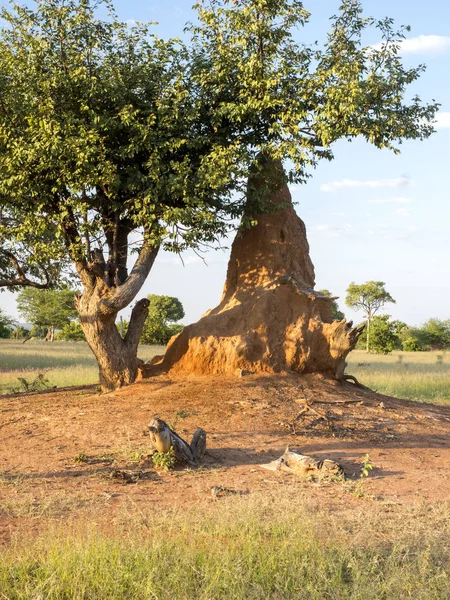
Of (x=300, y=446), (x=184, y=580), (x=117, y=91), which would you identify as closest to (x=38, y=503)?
(x=184, y=580)

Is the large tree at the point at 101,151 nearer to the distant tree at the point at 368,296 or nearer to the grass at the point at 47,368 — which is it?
the grass at the point at 47,368

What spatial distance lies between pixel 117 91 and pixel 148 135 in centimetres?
121

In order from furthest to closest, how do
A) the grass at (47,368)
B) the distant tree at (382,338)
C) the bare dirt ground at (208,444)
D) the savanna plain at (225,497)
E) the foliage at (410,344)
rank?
the foliage at (410,344), the distant tree at (382,338), the grass at (47,368), the bare dirt ground at (208,444), the savanna plain at (225,497)

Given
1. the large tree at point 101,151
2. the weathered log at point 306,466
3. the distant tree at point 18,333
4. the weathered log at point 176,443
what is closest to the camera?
the weathered log at point 306,466

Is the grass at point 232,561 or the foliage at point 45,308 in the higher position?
the foliage at point 45,308

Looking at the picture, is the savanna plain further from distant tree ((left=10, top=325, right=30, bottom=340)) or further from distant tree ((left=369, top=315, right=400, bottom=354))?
distant tree ((left=10, top=325, right=30, bottom=340))

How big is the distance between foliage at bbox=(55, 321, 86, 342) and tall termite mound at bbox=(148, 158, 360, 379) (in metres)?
45.5

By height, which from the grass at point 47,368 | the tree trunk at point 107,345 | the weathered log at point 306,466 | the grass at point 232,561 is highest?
the tree trunk at point 107,345

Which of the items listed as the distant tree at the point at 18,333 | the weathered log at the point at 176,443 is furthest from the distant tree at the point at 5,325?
the weathered log at the point at 176,443

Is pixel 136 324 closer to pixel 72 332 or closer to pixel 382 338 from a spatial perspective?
pixel 382 338

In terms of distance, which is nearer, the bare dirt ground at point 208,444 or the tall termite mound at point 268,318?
the bare dirt ground at point 208,444

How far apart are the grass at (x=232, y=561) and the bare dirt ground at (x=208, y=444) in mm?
1016

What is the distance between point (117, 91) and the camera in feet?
45.2

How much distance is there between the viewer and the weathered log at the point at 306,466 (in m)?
9.47
